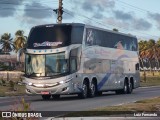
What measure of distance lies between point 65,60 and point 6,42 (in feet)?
388

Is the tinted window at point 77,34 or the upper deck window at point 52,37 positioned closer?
the upper deck window at point 52,37

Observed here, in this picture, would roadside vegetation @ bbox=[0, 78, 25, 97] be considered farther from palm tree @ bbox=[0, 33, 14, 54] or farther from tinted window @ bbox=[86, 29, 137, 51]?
palm tree @ bbox=[0, 33, 14, 54]

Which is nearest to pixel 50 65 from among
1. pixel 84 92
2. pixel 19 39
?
pixel 84 92

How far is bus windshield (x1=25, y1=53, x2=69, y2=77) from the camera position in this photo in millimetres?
26516

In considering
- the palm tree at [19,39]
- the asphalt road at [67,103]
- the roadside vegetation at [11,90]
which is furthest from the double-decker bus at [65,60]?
the palm tree at [19,39]

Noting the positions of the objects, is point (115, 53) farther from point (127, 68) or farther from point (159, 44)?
point (159, 44)

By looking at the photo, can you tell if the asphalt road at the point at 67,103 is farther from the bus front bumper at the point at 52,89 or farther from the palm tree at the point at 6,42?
the palm tree at the point at 6,42

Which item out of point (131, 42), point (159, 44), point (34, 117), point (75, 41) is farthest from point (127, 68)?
point (159, 44)

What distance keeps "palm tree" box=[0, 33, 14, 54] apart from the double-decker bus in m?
113

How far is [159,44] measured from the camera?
160 metres

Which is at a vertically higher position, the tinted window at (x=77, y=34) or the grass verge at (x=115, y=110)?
the tinted window at (x=77, y=34)

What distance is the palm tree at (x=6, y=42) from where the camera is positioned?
14300 centimetres

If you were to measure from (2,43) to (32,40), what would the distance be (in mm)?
118383

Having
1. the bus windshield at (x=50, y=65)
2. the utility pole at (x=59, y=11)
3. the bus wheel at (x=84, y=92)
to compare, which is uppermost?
the utility pole at (x=59, y=11)
